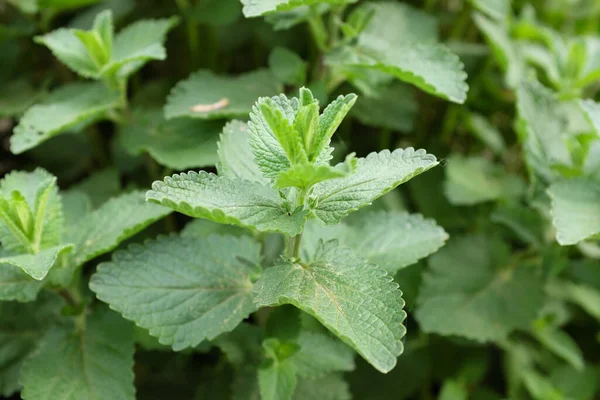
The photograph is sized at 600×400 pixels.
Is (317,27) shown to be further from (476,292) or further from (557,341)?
(557,341)

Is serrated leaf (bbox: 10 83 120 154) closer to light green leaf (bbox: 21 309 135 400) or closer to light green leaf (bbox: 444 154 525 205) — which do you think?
light green leaf (bbox: 21 309 135 400)

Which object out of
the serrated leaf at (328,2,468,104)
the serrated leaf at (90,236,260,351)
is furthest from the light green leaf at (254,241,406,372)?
the serrated leaf at (328,2,468,104)

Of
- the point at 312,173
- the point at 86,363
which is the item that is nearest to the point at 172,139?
the point at 86,363

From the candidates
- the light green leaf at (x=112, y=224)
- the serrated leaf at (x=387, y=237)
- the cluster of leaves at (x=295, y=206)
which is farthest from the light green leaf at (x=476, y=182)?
the light green leaf at (x=112, y=224)

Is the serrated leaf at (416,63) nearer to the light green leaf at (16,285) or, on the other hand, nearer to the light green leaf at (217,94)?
the light green leaf at (217,94)

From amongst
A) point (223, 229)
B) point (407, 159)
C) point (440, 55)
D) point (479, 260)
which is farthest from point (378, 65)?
point (479, 260)

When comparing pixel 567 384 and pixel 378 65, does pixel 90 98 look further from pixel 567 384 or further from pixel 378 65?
pixel 567 384
